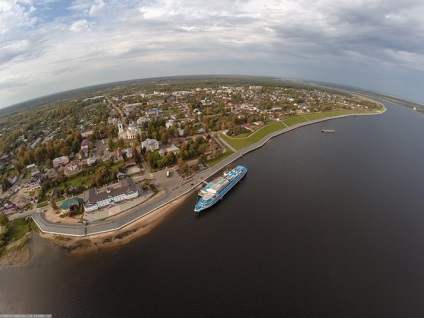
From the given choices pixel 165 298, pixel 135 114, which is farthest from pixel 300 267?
pixel 135 114

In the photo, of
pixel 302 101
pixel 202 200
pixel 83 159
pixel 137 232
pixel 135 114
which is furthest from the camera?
pixel 302 101

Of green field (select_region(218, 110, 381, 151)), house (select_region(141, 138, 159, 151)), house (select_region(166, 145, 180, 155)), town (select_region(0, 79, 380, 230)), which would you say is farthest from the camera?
green field (select_region(218, 110, 381, 151))

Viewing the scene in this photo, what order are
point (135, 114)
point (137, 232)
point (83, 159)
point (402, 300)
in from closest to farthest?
1. point (402, 300)
2. point (137, 232)
3. point (83, 159)
4. point (135, 114)

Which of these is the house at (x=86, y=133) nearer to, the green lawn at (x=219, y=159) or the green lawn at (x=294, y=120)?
the green lawn at (x=219, y=159)

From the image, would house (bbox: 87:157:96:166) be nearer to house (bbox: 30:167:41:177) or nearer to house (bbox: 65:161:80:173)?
house (bbox: 65:161:80:173)

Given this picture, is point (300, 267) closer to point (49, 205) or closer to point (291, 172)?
point (291, 172)

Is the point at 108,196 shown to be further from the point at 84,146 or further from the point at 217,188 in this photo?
the point at 84,146

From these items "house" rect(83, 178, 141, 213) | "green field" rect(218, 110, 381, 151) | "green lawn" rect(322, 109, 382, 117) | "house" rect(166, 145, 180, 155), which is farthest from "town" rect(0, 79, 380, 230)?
"green lawn" rect(322, 109, 382, 117)

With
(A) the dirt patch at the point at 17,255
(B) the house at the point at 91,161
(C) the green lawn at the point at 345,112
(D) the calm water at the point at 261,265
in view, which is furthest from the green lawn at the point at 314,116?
(A) the dirt patch at the point at 17,255
